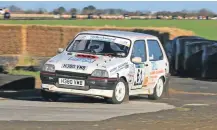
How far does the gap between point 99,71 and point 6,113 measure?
2.67 m

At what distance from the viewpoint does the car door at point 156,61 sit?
608 inches

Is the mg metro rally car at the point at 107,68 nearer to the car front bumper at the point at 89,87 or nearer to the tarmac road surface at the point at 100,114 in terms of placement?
the car front bumper at the point at 89,87

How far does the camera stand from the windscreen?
14516mm

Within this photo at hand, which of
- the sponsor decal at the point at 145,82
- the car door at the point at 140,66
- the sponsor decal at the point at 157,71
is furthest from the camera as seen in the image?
the sponsor decal at the point at 157,71

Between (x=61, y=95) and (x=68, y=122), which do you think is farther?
(x=61, y=95)

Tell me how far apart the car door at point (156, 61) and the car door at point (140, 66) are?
9.8 inches

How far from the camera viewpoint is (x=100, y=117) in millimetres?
11289

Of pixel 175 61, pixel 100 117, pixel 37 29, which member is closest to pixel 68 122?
pixel 100 117

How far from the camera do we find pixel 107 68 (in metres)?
13.5

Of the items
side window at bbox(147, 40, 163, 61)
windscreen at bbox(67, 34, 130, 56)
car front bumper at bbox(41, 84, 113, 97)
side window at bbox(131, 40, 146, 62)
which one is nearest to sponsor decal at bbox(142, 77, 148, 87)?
side window at bbox(131, 40, 146, 62)

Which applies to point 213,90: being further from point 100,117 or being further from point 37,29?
point 37,29

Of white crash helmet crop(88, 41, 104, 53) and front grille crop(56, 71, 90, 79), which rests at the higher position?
white crash helmet crop(88, 41, 104, 53)

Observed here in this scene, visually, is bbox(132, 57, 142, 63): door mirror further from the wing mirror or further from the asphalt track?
the asphalt track

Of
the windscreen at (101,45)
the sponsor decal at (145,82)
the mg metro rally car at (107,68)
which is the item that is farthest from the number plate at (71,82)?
the sponsor decal at (145,82)
